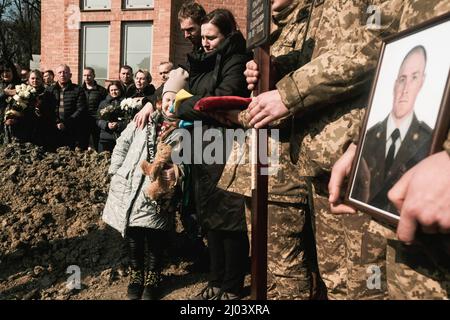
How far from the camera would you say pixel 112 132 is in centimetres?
641

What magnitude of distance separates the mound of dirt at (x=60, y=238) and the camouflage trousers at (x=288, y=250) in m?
1.50

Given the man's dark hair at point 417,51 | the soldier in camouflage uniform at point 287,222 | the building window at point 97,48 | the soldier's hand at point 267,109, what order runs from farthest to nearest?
the building window at point 97,48 < the soldier in camouflage uniform at point 287,222 < the soldier's hand at point 267,109 < the man's dark hair at point 417,51

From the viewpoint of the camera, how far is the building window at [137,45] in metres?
10.6

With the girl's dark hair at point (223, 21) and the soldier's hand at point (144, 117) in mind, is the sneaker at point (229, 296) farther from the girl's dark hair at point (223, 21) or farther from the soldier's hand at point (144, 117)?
the girl's dark hair at point (223, 21)

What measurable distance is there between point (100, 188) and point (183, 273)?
5.60 feet

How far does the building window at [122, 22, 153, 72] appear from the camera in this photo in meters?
10.6

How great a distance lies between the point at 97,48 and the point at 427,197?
1122cm

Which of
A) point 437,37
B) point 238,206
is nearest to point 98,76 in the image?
point 238,206

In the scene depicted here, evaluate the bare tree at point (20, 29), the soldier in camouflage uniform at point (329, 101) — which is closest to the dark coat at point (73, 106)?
the soldier in camouflage uniform at point (329, 101)

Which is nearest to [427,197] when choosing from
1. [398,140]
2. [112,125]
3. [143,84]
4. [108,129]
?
[398,140]

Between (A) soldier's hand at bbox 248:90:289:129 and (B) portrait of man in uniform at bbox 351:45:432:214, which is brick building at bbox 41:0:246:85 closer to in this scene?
(A) soldier's hand at bbox 248:90:289:129

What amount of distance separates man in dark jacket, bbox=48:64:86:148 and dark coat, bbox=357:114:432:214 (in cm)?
639

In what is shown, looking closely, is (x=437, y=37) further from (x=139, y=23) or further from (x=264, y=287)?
(x=139, y=23)

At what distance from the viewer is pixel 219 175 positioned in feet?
10.2
